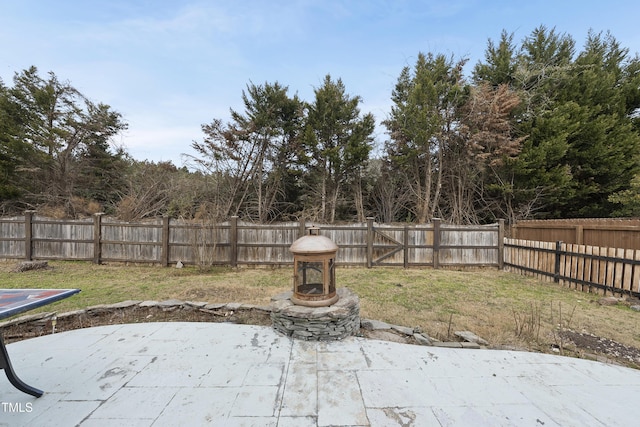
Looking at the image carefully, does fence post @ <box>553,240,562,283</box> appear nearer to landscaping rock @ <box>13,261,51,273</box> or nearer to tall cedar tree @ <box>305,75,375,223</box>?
tall cedar tree @ <box>305,75,375,223</box>

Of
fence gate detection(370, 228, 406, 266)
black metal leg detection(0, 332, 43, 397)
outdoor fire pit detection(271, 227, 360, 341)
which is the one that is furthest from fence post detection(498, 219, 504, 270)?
black metal leg detection(0, 332, 43, 397)

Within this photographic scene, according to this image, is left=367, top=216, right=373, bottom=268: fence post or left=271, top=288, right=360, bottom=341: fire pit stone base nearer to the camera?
left=271, top=288, right=360, bottom=341: fire pit stone base

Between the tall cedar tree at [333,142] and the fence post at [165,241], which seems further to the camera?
the tall cedar tree at [333,142]

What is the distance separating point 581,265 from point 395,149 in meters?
7.50

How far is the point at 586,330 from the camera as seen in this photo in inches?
137

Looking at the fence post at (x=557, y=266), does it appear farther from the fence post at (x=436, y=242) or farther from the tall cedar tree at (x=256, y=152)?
the tall cedar tree at (x=256, y=152)

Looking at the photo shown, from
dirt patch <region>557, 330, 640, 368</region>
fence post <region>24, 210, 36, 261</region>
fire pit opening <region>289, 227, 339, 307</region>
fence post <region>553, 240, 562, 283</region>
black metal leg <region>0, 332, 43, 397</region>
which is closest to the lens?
black metal leg <region>0, 332, 43, 397</region>

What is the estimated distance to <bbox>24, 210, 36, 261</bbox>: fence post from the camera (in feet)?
25.2

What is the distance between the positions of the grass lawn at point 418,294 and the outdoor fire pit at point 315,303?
3.36ft

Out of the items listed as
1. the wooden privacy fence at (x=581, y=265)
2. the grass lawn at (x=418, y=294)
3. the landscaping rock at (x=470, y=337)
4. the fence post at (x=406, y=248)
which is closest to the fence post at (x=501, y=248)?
the wooden privacy fence at (x=581, y=265)

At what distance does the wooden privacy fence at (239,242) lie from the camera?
7.53 m

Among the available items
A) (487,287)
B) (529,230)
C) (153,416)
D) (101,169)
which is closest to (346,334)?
(153,416)

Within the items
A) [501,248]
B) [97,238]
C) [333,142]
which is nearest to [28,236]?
[97,238]

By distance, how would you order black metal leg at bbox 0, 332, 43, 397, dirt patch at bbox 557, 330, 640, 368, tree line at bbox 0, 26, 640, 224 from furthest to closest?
tree line at bbox 0, 26, 640, 224 → dirt patch at bbox 557, 330, 640, 368 → black metal leg at bbox 0, 332, 43, 397
